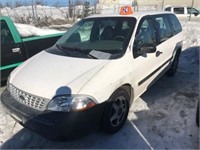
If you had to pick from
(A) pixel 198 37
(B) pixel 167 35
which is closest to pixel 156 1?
(A) pixel 198 37

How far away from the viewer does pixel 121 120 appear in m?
3.31

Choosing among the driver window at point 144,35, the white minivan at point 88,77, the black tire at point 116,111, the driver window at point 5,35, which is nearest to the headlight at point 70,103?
the white minivan at point 88,77

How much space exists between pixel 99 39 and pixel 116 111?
1.26 meters

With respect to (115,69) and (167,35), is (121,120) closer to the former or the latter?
(115,69)

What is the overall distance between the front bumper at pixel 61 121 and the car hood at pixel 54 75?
0.76ft

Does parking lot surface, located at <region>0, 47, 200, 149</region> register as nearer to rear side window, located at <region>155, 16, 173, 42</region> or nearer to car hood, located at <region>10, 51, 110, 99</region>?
car hood, located at <region>10, 51, 110, 99</region>

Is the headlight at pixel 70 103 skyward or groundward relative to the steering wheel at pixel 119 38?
groundward

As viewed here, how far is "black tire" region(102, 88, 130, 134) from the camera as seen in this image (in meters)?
2.89

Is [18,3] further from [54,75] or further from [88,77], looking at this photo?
[88,77]

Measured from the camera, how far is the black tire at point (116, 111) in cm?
289

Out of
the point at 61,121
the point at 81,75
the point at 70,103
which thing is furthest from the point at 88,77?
the point at 61,121

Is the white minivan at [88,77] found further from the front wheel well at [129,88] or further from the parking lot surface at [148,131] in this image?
the parking lot surface at [148,131]

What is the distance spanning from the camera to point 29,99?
271cm

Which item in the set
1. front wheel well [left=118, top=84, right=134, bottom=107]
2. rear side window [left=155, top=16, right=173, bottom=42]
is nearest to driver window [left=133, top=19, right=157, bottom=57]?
rear side window [left=155, top=16, right=173, bottom=42]
